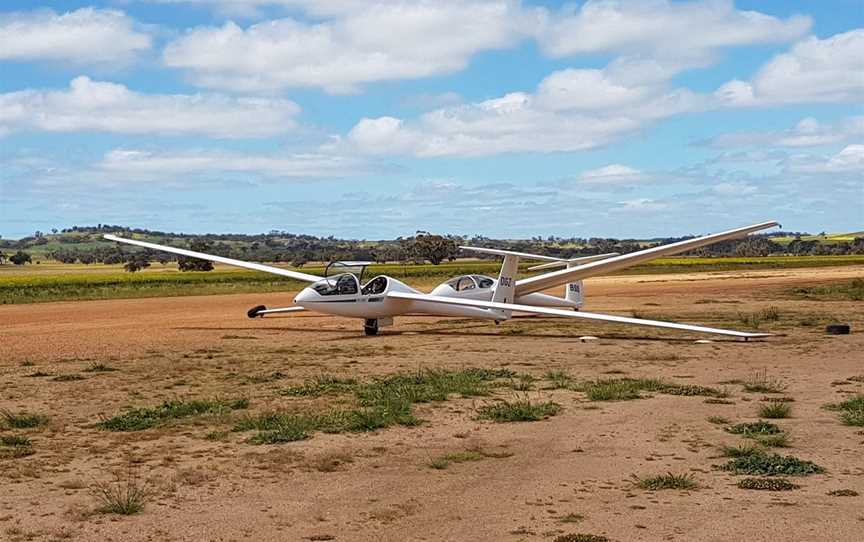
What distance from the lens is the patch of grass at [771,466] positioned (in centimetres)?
912

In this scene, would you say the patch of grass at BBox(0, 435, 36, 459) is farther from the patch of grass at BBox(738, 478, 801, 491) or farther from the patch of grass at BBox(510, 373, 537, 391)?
the patch of grass at BBox(738, 478, 801, 491)

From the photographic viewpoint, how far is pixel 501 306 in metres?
24.3

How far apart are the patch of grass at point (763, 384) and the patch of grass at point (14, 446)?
1097 cm

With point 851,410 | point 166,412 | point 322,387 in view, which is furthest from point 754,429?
point 166,412

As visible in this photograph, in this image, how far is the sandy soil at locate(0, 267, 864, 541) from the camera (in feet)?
24.9

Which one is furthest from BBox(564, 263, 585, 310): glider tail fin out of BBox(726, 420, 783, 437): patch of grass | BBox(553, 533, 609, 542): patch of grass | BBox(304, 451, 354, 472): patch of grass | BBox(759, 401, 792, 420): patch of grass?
BBox(553, 533, 609, 542): patch of grass

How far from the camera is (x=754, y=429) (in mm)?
11211

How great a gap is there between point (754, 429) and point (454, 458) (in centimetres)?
414

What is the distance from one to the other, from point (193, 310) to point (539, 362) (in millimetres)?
22907

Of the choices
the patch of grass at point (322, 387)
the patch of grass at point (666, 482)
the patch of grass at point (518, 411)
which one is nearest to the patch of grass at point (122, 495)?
the patch of grass at point (666, 482)

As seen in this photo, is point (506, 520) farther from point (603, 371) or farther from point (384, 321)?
point (384, 321)

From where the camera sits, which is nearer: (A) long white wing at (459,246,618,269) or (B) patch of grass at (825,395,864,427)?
(B) patch of grass at (825,395,864,427)

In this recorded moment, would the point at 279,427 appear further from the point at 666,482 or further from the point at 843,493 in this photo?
the point at 843,493

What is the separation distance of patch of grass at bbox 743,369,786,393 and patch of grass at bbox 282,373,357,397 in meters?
6.88
